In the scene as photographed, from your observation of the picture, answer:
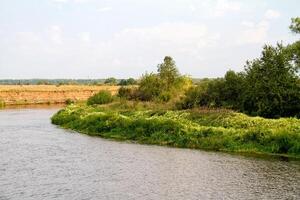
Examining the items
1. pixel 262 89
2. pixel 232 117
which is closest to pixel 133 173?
pixel 232 117

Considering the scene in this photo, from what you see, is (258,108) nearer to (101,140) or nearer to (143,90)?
(101,140)

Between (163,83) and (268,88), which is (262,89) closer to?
(268,88)

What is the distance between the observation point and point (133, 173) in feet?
89.8

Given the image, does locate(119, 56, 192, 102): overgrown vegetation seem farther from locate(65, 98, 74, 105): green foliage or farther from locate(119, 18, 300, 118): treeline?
locate(65, 98, 74, 105): green foliage

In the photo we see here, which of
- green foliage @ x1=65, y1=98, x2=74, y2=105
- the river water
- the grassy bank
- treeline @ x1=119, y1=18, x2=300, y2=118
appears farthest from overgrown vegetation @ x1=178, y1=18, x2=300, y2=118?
green foliage @ x1=65, y1=98, x2=74, y2=105

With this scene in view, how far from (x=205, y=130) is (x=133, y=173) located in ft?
39.8

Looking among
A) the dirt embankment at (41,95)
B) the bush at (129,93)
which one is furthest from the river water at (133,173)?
the dirt embankment at (41,95)

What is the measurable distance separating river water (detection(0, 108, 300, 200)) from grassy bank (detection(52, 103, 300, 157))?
222 centimetres

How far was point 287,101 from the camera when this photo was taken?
42.4m

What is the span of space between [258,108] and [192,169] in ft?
57.0

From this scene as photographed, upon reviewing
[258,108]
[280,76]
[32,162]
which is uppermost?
[280,76]

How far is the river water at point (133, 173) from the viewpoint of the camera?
22.8 meters

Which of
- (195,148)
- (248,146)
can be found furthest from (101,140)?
(248,146)

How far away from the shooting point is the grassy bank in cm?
3409
